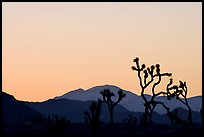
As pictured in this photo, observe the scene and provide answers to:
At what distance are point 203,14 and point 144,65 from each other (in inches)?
1204

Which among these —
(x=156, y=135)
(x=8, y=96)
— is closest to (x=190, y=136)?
(x=156, y=135)

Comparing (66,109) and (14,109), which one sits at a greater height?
(66,109)

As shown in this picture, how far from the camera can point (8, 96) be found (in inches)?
4392

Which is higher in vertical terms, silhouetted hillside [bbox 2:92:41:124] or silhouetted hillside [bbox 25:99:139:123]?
silhouetted hillside [bbox 25:99:139:123]

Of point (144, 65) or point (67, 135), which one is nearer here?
point (67, 135)

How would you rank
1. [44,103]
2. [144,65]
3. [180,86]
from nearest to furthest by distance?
1. [144,65]
2. [180,86]
3. [44,103]

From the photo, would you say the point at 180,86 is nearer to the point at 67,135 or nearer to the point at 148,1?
the point at 67,135

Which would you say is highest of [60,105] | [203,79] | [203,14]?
[60,105]

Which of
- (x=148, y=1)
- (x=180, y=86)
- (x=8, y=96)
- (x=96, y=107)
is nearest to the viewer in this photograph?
(x=148, y=1)

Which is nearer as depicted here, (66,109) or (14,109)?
(14,109)

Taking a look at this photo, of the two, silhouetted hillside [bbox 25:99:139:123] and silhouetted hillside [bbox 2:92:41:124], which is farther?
silhouetted hillside [bbox 25:99:139:123]

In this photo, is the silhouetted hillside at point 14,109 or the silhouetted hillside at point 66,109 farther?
the silhouetted hillside at point 66,109

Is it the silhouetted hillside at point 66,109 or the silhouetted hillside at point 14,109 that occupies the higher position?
the silhouetted hillside at point 66,109

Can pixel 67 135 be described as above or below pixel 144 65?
below
